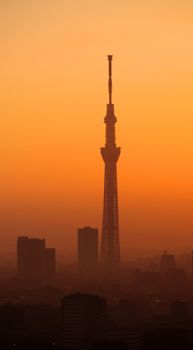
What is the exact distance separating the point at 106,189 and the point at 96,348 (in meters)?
51.8

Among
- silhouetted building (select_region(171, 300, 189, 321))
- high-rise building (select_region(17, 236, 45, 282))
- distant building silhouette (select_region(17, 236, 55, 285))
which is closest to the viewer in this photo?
silhouetted building (select_region(171, 300, 189, 321))

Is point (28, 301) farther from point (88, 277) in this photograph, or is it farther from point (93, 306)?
point (88, 277)

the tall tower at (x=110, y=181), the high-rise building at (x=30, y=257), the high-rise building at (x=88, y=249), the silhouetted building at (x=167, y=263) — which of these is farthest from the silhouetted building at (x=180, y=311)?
the high-rise building at (x=88, y=249)

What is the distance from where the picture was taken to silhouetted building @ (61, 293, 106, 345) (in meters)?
50.3

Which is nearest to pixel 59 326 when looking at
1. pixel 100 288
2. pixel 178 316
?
pixel 178 316

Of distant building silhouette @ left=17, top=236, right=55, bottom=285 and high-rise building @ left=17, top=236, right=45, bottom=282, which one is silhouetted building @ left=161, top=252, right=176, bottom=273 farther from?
high-rise building @ left=17, top=236, right=45, bottom=282

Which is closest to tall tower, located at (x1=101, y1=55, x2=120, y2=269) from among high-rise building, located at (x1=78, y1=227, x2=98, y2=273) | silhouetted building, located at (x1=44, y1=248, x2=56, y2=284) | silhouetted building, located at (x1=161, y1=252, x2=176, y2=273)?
silhouetted building, located at (x1=161, y1=252, x2=176, y2=273)

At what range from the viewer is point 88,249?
108188mm

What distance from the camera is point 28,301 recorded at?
7044 centimetres

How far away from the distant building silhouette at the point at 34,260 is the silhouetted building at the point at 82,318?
1506 inches

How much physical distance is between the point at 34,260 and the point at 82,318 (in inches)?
1821

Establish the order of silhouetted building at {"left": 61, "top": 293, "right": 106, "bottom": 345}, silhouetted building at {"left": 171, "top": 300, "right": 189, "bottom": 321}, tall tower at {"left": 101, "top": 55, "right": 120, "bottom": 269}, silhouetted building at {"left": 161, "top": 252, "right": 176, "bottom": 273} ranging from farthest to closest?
silhouetted building at {"left": 161, "top": 252, "right": 176, "bottom": 273}, tall tower at {"left": 101, "top": 55, "right": 120, "bottom": 269}, silhouetted building at {"left": 171, "top": 300, "right": 189, "bottom": 321}, silhouetted building at {"left": 61, "top": 293, "right": 106, "bottom": 345}

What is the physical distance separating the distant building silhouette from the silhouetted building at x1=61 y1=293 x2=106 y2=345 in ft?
126

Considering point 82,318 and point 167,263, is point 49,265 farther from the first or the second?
point 82,318
